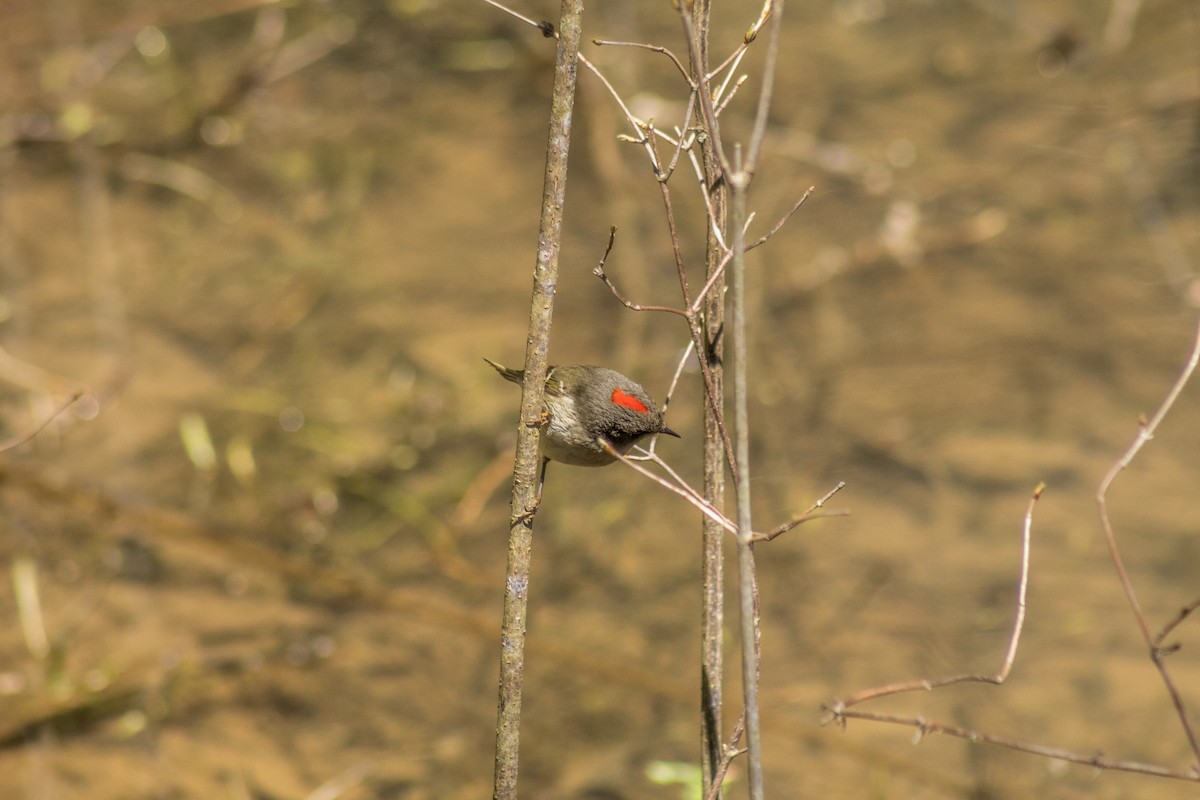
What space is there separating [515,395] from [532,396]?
257 cm

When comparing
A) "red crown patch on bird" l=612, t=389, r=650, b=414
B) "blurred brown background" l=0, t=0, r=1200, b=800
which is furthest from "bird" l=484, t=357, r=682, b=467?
"blurred brown background" l=0, t=0, r=1200, b=800

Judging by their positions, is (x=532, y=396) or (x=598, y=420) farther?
(x=598, y=420)

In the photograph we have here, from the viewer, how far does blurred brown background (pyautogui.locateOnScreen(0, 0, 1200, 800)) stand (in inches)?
114

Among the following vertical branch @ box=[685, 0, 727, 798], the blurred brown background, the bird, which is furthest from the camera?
the blurred brown background

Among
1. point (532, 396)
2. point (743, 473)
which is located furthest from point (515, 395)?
point (743, 473)

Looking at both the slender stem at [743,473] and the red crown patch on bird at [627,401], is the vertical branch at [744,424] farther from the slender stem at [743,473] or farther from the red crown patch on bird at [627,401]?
the red crown patch on bird at [627,401]

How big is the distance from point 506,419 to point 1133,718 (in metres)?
2.28

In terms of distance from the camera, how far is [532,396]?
1.52 meters

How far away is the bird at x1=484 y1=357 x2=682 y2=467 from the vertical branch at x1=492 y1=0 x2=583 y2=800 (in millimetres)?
625

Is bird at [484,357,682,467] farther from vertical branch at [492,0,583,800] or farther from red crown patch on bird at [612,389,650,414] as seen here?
vertical branch at [492,0,583,800]

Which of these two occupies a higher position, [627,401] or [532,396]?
[532,396]

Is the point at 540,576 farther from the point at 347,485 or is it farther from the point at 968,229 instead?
the point at 968,229

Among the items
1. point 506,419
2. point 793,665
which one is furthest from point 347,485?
point 793,665

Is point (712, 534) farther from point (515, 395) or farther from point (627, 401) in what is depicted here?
point (515, 395)
